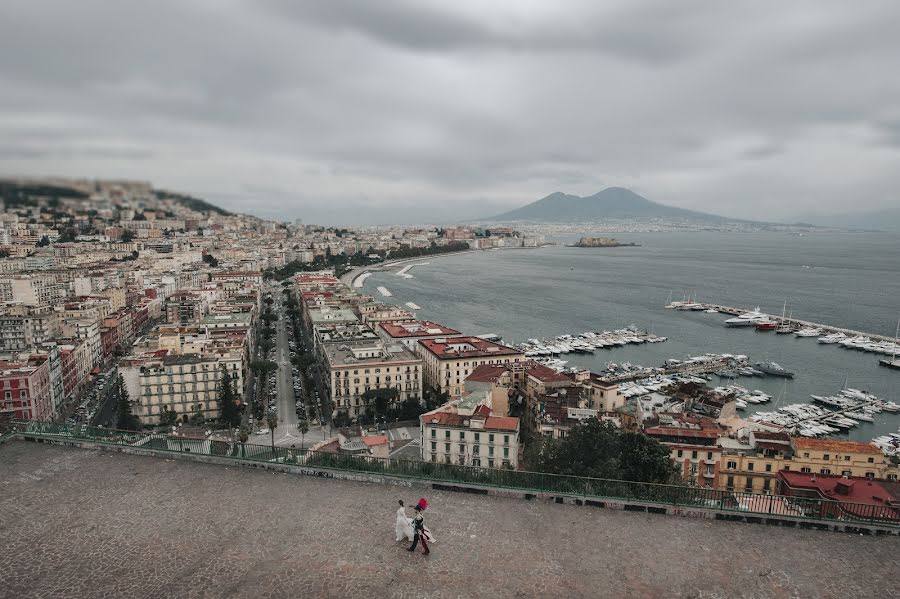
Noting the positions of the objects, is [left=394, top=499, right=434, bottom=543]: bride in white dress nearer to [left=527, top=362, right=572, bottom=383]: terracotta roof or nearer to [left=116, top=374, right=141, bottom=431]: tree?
[left=527, top=362, right=572, bottom=383]: terracotta roof

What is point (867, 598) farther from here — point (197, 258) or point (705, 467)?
point (197, 258)

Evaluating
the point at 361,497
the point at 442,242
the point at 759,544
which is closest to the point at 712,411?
the point at 759,544

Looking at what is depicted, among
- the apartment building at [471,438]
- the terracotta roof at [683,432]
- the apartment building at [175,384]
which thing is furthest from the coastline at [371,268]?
the terracotta roof at [683,432]

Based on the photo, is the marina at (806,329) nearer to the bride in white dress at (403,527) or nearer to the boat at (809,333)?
the boat at (809,333)

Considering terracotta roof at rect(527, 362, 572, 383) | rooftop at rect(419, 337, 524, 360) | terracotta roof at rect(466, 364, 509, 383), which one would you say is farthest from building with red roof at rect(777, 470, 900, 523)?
rooftop at rect(419, 337, 524, 360)

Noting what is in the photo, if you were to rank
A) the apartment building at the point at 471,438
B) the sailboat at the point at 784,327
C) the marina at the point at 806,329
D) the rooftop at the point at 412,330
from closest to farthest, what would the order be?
the apartment building at the point at 471,438, the rooftop at the point at 412,330, the marina at the point at 806,329, the sailboat at the point at 784,327

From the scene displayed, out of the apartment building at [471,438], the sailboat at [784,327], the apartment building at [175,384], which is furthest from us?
the sailboat at [784,327]
